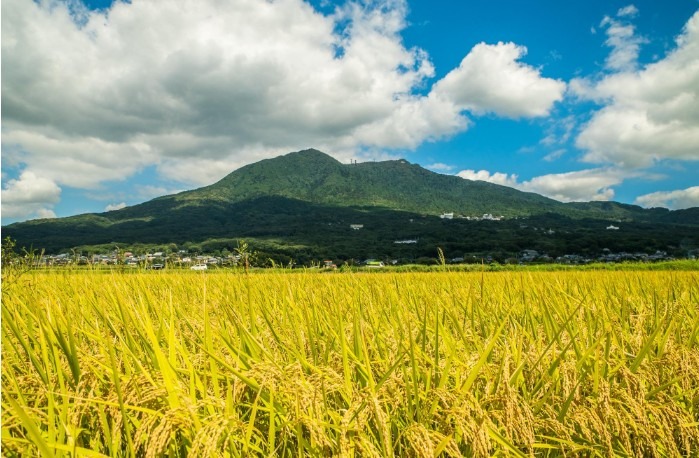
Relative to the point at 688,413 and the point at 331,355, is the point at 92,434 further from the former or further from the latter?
the point at 688,413

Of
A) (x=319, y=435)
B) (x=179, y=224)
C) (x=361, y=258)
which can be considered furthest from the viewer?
(x=179, y=224)

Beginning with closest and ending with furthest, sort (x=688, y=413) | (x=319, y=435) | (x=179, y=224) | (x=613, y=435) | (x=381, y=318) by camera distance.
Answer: (x=319, y=435)
(x=613, y=435)
(x=688, y=413)
(x=381, y=318)
(x=179, y=224)

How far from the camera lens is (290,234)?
128 metres

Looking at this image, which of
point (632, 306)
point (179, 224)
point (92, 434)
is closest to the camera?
point (92, 434)

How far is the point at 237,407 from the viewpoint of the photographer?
1.92 metres

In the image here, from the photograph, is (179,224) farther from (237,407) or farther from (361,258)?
(237,407)

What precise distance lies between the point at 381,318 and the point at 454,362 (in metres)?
1.12

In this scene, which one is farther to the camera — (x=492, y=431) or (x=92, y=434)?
(x=92, y=434)

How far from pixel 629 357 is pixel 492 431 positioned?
1.78 metres

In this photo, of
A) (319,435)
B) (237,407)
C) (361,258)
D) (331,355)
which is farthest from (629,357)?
(361,258)

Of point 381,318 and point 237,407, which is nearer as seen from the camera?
point 237,407

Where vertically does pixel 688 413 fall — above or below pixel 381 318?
below

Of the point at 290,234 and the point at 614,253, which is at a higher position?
the point at 290,234

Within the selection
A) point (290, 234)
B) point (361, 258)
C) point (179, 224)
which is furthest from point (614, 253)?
point (179, 224)
